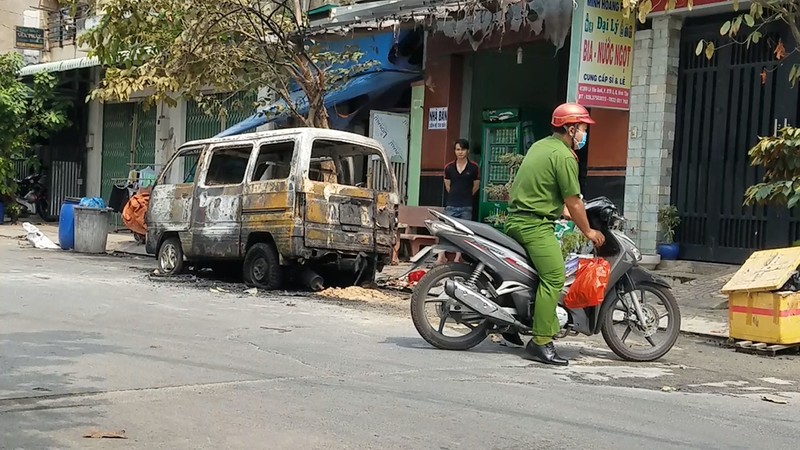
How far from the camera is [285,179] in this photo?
1102 cm

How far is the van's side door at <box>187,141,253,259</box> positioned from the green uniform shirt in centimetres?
531

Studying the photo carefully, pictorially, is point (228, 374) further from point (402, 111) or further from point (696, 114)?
point (402, 111)

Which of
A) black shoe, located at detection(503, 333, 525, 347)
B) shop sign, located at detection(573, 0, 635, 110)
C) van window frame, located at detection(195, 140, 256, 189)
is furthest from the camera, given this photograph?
shop sign, located at detection(573, 0, 635, 110)

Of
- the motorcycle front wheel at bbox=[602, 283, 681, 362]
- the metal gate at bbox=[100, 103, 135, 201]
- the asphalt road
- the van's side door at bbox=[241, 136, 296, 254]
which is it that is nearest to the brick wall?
the asphalt road

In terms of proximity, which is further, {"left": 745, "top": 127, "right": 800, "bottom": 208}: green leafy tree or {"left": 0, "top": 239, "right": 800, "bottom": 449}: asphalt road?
{"left": 745, "top": 127, "right": 800, "bottom": 208}: green leafy tree

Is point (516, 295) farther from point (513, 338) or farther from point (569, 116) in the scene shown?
point (569, 116)

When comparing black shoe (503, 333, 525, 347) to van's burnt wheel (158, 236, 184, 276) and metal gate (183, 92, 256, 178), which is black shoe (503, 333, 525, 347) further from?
metal gate (183, 92, 256, 178)

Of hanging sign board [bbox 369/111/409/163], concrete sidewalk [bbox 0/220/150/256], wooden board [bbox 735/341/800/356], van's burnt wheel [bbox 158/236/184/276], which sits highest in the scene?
hanging sign board [bbox 369/111/409/163]

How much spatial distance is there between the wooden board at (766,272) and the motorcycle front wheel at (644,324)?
1.03m

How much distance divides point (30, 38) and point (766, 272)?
24.9 m

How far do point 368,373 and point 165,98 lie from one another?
893 centimetres

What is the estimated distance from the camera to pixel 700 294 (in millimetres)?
10977

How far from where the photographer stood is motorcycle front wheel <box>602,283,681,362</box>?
7.34 meters

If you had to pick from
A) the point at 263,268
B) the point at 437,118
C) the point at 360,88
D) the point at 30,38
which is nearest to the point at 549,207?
the point at 263,268
